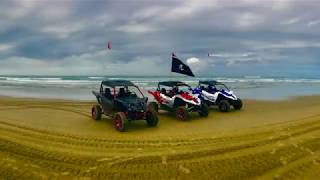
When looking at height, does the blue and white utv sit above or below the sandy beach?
above

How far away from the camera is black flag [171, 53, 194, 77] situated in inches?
673

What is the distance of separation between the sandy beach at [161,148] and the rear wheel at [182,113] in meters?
0.34

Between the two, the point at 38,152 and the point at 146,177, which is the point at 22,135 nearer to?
the point at 38,152

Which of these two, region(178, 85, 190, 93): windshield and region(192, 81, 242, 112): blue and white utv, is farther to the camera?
region(192, 81, 242, 112): blue and white utv

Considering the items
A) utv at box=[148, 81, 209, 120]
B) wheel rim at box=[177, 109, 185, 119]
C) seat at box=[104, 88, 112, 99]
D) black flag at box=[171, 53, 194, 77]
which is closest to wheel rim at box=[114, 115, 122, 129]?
seat at box=[104, 88, 112, 99]

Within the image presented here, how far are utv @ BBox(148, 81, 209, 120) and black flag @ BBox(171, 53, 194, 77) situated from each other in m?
1.16

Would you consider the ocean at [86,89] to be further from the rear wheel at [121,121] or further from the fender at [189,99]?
the rear wheel at [121,121]

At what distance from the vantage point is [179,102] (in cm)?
1493

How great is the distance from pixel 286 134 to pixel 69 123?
728cm

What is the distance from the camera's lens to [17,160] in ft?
25.3

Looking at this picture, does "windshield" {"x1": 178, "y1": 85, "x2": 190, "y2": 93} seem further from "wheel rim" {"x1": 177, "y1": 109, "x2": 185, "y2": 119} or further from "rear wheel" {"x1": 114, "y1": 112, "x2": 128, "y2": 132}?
"rear wheel" {"x1": 114, "y1": 112, "x2": 128, "y2": 132}

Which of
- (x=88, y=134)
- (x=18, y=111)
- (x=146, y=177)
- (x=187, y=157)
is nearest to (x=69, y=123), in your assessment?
(x=88, y=134)

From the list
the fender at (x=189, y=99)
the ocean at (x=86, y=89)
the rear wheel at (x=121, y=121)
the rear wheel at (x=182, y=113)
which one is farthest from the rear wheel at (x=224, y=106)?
the ocean at (x=86, y=89)

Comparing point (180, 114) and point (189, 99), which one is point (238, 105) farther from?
point (180, 114)
